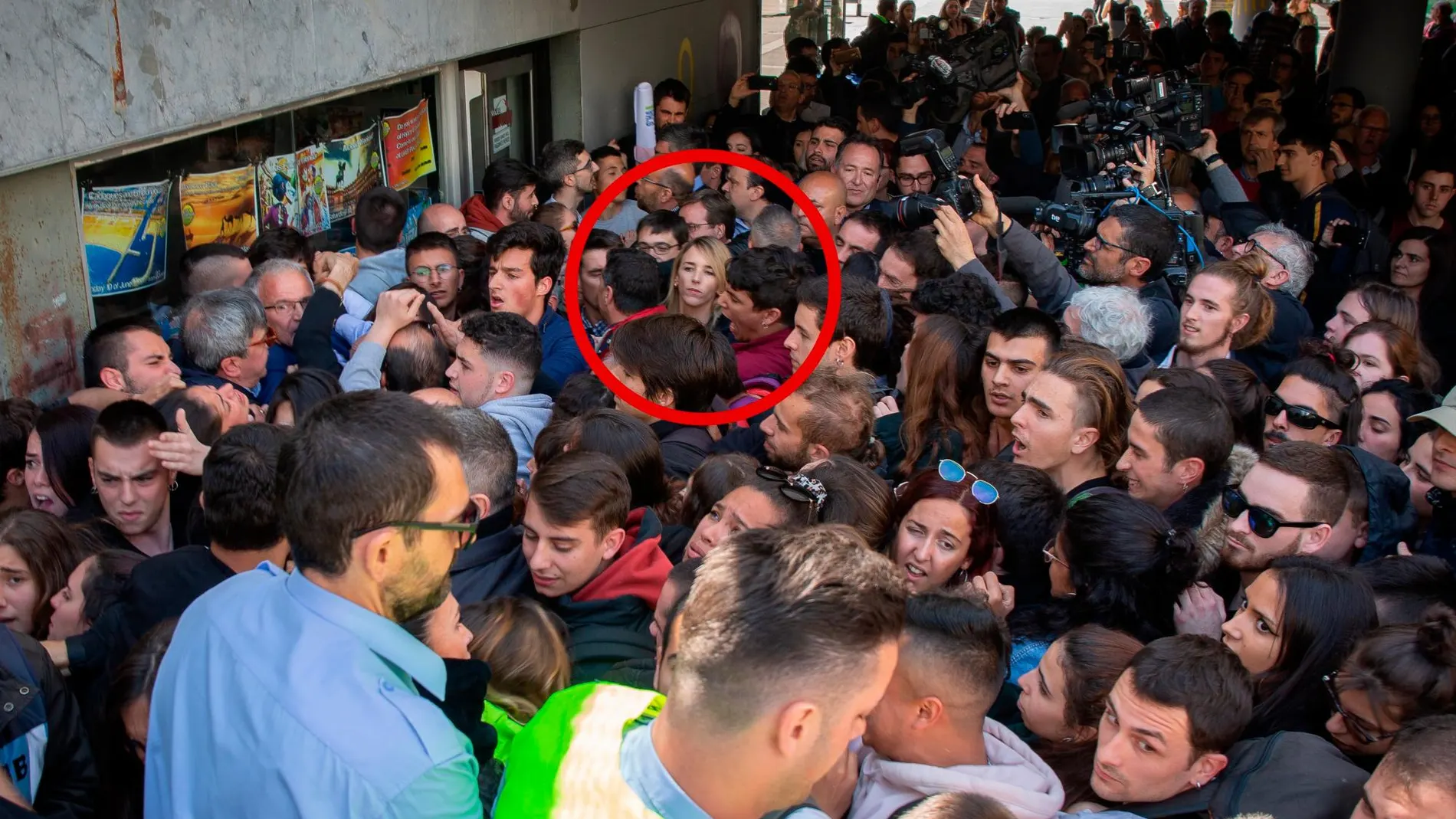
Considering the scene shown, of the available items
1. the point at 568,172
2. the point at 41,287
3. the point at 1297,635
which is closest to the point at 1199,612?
the point at 1297,635

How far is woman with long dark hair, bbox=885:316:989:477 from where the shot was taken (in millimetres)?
4684

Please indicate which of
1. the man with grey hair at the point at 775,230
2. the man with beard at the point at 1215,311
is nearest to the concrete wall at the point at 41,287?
the man with grey hair at the point at 775,230

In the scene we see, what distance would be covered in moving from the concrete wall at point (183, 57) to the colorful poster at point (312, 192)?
1.58 feet

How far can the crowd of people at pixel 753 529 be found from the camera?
1942 millimetres

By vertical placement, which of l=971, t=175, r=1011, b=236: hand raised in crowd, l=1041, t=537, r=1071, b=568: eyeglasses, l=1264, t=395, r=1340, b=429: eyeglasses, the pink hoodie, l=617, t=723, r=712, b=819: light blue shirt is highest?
l=971, t=175, r=1011, b=236: hand raised in crowd

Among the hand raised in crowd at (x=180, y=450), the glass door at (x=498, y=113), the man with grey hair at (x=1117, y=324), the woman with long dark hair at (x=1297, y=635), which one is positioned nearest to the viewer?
the woman with long dark hair at (x=1297, y=635)

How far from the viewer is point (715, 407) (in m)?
4.91

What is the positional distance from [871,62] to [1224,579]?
11.8 meters

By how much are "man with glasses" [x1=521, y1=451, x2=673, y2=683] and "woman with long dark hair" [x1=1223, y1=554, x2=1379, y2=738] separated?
1.48m

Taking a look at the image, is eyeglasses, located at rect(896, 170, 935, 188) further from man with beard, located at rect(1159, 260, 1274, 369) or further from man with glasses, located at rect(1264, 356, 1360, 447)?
man with glasses, located at rect(1264, 356, 1360, 447)

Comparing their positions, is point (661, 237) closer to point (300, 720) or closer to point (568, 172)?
point (568, 172)

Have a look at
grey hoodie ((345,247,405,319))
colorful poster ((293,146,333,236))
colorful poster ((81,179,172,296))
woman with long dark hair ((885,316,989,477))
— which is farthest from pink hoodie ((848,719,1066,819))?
colorful poster ((293,146,333,236))

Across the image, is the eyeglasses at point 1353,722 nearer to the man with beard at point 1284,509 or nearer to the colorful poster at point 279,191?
the man with beard at point 1284,509

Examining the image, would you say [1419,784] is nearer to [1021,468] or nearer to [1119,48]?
[1021,468]
